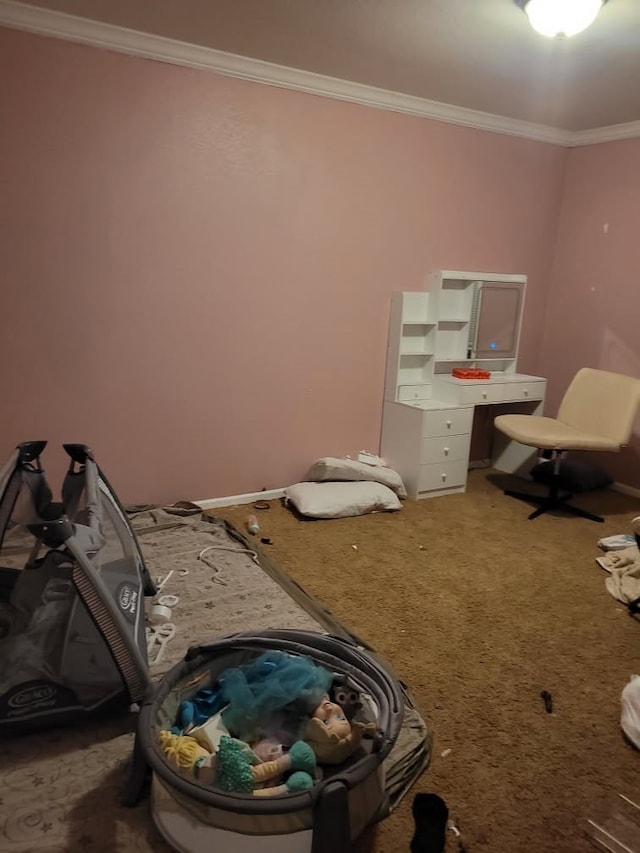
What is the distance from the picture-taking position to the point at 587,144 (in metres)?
4.26

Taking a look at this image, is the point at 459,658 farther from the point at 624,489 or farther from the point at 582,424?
the point at 624,489

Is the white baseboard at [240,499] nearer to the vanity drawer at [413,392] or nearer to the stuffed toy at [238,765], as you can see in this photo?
the vanity drawer at [413,392]

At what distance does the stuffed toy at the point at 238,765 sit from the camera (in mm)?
1412

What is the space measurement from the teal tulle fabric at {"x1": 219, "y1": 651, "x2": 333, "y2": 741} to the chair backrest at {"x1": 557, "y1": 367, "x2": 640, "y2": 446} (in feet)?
8.47

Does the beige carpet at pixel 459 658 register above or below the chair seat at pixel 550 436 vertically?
below

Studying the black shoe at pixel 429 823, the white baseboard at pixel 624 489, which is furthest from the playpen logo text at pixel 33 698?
the white baseboard at pixel 624 489

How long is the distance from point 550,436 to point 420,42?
6.79ft

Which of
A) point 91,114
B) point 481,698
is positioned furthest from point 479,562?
point 91,114

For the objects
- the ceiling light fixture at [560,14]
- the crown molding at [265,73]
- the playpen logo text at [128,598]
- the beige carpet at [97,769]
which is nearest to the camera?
the beige carpet at [97,769]

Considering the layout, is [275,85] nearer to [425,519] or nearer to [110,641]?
[425,519]

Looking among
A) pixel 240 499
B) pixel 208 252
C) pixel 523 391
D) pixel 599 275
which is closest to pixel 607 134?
pixel 599 275

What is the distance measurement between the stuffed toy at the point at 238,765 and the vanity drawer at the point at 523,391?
3.00 meters

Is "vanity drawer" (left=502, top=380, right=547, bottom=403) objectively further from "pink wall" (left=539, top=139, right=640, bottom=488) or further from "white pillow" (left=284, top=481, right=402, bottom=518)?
"white pillow" (left=284, top=481, right=402, bottom=518)

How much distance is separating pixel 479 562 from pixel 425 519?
54 centimetres
